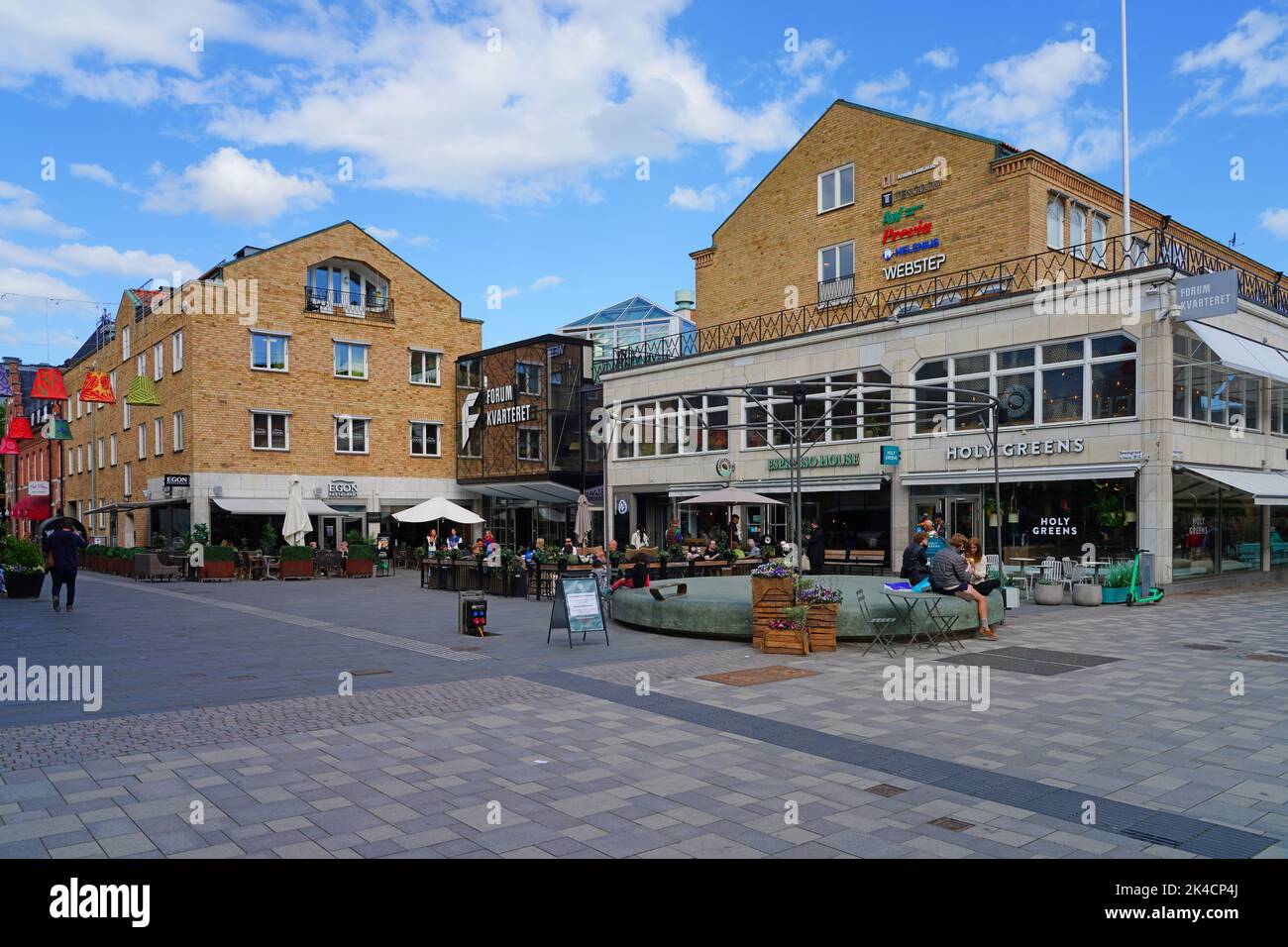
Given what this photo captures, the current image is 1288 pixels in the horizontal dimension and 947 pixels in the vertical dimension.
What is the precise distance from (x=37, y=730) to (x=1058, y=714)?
8747 mm

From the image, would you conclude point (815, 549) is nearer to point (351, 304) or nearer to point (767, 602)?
point (767, 602)

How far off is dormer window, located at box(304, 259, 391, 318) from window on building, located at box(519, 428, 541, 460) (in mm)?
8417

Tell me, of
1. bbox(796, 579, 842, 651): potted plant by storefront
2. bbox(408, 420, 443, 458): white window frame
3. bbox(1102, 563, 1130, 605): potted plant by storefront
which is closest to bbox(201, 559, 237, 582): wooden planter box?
bbox(408, 420, 443, 458): white window frame

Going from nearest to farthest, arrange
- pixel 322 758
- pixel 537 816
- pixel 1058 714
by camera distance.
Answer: pixel 537 816 < pixel 322 758 < pixel 1058 714

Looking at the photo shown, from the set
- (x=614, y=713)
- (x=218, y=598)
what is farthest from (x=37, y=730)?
(x=218, y=598)

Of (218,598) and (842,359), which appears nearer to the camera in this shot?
(218,598)

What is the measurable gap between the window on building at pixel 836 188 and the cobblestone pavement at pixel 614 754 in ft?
68.4

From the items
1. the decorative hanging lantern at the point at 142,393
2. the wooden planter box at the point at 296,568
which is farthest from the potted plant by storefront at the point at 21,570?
the decorative hanging lantern at the point at 142,393

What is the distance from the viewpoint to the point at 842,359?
2666 centimetres

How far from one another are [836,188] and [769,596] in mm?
21687

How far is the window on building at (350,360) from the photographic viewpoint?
126 ft

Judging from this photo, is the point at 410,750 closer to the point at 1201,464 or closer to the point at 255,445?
the point at 1201,464

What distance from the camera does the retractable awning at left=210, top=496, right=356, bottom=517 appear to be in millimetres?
34562

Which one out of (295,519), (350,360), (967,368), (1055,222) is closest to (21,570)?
(295,519)
